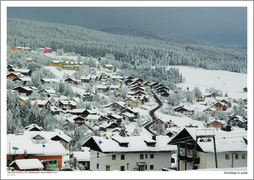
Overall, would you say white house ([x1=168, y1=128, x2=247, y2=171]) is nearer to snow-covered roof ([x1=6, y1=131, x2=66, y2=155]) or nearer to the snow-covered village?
the snow-covered village

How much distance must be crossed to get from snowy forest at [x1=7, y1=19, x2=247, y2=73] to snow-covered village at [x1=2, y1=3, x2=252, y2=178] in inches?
6.2

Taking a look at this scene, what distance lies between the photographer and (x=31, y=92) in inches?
984

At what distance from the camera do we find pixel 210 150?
6539mm

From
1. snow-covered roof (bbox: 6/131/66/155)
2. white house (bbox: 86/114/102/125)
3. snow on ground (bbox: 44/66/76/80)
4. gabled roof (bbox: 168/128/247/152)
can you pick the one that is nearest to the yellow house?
white house (bbox: 86/114/102/125)

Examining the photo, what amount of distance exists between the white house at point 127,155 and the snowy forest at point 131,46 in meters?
30.3

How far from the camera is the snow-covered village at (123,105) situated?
24.0 feet

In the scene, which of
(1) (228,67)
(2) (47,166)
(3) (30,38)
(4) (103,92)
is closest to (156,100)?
(4) (103,92)

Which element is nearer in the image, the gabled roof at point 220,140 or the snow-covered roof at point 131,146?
the gabled roof at point 220,140

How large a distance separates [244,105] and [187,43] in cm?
3098

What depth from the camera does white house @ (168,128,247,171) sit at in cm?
657

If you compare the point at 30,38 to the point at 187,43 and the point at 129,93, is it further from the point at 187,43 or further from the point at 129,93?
the point at 129,93

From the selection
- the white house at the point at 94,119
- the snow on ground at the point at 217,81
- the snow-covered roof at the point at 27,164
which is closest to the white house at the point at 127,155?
the snow-covered roof at the point at 27,164

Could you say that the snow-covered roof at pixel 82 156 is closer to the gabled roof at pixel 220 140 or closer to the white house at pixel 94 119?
the gabled roof at pixel 220 140

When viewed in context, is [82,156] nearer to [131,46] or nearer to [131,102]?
[131,102]
